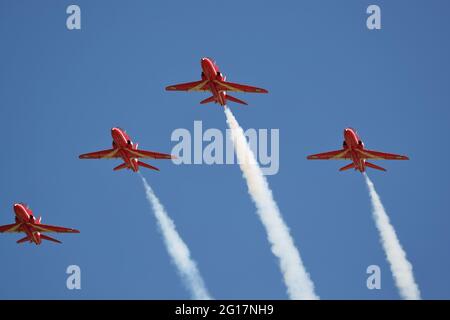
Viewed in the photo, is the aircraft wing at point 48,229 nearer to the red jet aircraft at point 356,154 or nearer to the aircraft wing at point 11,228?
the aircraft wing at point 11,228

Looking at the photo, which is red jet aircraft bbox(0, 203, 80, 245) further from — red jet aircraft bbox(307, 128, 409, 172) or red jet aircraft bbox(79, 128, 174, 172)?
red jet aircraft bbox(307, 128, 409, 172)

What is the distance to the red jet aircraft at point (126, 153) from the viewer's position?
10656 cm

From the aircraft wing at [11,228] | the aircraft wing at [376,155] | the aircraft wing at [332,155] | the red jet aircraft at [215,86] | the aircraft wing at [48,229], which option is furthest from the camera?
the aircraft wing at [48,229]

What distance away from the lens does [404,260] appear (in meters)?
110

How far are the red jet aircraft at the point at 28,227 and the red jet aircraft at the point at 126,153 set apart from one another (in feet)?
30.7

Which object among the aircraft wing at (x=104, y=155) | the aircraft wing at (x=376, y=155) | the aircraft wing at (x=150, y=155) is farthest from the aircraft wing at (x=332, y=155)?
the aircraft wing at (x=104, y=155)

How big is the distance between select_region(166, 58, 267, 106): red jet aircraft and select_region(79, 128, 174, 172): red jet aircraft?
811cm
